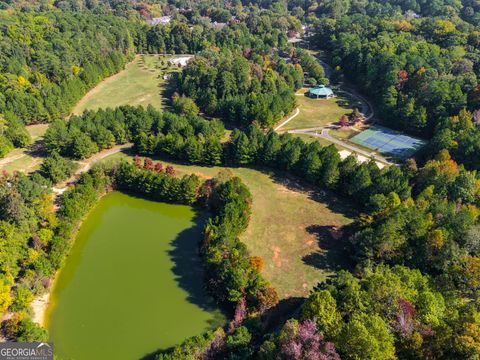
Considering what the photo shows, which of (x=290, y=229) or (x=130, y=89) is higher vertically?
(x=130, y=89)

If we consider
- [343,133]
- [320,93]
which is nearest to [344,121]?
[343,133]

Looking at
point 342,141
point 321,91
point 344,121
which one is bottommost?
point 342,141

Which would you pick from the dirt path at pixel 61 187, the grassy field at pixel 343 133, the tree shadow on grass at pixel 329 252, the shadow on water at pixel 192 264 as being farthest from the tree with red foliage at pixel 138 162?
the grassy field at pixel 343 133

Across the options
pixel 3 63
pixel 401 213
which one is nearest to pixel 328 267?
pixel 401 213

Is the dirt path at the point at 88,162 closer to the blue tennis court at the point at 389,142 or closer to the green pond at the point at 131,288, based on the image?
the green pond at the point at 131,288

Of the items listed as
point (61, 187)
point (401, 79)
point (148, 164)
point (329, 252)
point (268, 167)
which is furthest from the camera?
point (401, 79)

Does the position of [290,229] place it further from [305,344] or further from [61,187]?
[61,187]

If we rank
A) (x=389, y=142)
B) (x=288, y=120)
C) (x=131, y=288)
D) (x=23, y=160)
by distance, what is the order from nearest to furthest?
(x=131, y=288) < (x=23, y=160) < (x=389, y=142) < (x=288, y=120)
